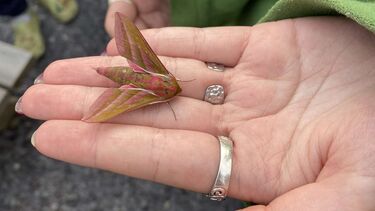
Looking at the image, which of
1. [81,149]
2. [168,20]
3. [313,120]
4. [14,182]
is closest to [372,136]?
[313,120]

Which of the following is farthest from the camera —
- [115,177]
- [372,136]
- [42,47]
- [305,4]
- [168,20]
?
[42,47]

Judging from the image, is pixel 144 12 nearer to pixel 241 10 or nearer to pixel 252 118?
pixel 241 10

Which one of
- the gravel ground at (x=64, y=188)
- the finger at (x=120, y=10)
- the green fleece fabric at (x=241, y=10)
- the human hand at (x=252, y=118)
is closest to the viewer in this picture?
the human hand at (x=252, y=118)

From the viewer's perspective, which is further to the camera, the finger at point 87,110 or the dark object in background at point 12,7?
the dark object in background at point 12,7

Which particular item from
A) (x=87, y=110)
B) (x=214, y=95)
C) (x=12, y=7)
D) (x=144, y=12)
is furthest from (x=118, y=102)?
(x=12, y=7)

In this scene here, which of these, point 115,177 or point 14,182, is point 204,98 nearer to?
point 115,177

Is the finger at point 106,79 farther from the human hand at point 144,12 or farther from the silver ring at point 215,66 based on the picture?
the human hand at point 144,12

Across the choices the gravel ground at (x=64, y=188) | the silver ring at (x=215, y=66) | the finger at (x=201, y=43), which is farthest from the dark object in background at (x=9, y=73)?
→ the silver ring at (x=215, y=66)
